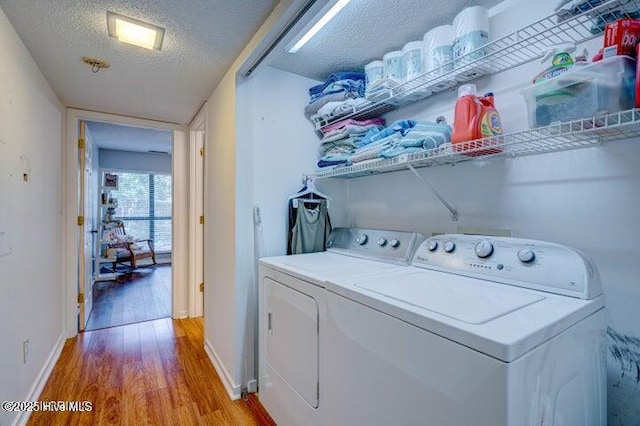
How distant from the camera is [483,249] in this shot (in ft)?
3.87

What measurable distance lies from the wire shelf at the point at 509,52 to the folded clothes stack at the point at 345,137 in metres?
0.08

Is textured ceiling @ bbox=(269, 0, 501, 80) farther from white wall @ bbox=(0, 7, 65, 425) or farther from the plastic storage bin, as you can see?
white wall @ bbox=(0, 7, 65, 425)

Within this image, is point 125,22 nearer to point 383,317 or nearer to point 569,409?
point 383,317

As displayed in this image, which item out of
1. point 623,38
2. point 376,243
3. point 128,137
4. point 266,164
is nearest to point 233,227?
point 266,164

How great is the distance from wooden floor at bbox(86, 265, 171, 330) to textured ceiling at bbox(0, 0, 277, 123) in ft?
7.20

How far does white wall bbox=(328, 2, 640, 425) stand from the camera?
1031 millimetres

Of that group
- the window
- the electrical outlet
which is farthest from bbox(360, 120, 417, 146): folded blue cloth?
the window

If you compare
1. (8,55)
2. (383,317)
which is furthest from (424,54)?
(8,55)

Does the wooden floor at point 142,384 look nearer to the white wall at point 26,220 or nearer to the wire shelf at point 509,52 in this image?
the white wall at point 26,220

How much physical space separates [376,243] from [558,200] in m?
0.82

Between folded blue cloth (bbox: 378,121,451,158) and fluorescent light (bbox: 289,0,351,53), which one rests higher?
fluorescent light (bbox: 289,0,351,53)

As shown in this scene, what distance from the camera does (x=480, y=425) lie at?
68cm

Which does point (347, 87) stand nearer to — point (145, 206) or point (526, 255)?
point (526, 255)

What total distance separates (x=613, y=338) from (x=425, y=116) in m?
1.27
